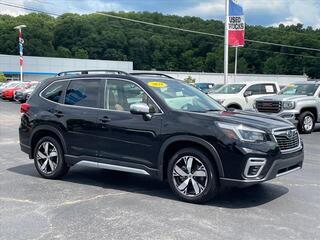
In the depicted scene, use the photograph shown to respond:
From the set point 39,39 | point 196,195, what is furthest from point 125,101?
point 39,39

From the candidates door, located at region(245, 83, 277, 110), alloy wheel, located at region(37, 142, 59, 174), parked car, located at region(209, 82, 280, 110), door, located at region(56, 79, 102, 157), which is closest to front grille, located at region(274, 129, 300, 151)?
door, located at region(56, 79, 102, 157)

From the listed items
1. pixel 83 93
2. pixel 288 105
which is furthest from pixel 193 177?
pixel 288 105

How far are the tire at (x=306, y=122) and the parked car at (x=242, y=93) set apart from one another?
283cm

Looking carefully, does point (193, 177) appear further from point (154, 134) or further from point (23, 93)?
point (23, 93)

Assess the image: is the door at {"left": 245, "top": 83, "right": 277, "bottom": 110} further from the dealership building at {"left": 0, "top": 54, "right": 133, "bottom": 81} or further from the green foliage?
the dealership building at {"left": 0, "top": 54, "right": 133, "bottom": 81}

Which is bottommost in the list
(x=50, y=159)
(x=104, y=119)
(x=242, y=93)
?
(x=50, y=159)

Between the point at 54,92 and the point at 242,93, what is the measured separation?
37.6 ft

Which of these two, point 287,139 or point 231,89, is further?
point 231,89

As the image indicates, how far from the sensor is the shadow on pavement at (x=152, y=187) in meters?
6.59

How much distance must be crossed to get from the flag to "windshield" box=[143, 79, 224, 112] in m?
17.2

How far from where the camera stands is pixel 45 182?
7848mm

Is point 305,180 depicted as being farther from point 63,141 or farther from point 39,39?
point 39,39

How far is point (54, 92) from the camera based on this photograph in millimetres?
8188

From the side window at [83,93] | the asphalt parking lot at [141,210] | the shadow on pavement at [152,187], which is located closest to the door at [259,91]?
the asphalt parking lot at [141,210]
